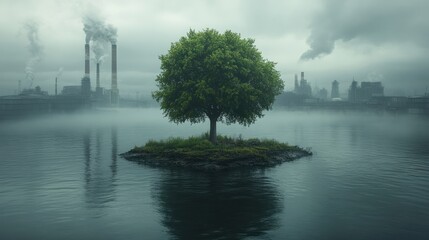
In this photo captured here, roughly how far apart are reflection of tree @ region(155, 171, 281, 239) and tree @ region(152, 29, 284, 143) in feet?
38.4

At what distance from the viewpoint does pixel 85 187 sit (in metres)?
34.6

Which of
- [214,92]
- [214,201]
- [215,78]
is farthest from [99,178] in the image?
[215,78]

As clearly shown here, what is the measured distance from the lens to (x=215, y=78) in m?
49.2

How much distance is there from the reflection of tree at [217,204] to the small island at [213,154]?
4.27 m

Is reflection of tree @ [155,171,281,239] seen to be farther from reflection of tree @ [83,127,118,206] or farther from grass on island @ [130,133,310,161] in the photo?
grass on island @ [130,133,310,161]

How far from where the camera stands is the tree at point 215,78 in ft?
160

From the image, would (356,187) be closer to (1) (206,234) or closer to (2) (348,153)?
(1) (206,234)

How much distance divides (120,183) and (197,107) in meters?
18.0

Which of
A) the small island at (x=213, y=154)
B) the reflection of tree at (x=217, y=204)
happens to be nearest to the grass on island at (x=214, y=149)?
the small island at (x=213, y=154)

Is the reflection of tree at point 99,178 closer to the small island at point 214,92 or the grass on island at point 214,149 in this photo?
the small island at point 214,92

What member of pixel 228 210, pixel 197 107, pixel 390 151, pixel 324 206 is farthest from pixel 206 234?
pixel 390 151

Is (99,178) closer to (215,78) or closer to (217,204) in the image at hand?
(217,204)

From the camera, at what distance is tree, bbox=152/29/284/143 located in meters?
48.8

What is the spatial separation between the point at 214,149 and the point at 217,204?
19065 millimetres
